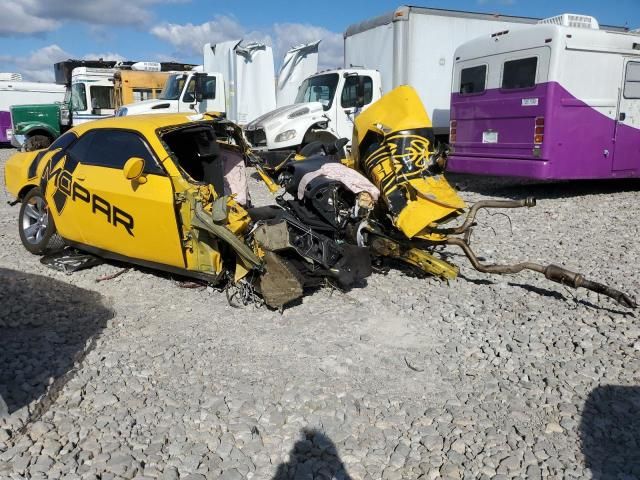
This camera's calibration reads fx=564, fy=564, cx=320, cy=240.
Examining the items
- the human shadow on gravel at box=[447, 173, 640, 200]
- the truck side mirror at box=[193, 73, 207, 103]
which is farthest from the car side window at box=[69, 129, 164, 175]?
the truck side mirror at box=[193, 73, 207, 103]

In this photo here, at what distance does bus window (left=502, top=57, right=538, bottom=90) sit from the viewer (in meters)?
9.70

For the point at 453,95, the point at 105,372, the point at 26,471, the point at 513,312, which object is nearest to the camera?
the point at 26,471

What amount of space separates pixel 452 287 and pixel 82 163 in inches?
159

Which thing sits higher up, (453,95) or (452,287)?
(453,95)

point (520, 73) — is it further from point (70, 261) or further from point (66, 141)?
point (70, 261)

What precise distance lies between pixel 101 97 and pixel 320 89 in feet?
34.0

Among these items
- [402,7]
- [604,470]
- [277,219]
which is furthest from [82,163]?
[402,7]

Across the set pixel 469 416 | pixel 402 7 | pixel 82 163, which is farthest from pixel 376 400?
pixel 402 7

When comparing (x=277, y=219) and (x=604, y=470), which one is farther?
(x=277, y=219)

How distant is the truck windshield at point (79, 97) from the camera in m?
19.8

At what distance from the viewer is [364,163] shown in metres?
6.05

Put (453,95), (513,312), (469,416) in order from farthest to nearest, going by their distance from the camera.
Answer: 1. (453,95)
2. (513,312)
3. (469,416)

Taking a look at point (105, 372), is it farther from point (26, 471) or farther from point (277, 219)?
point (277, 219)

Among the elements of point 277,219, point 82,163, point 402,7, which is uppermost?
point 402,7
